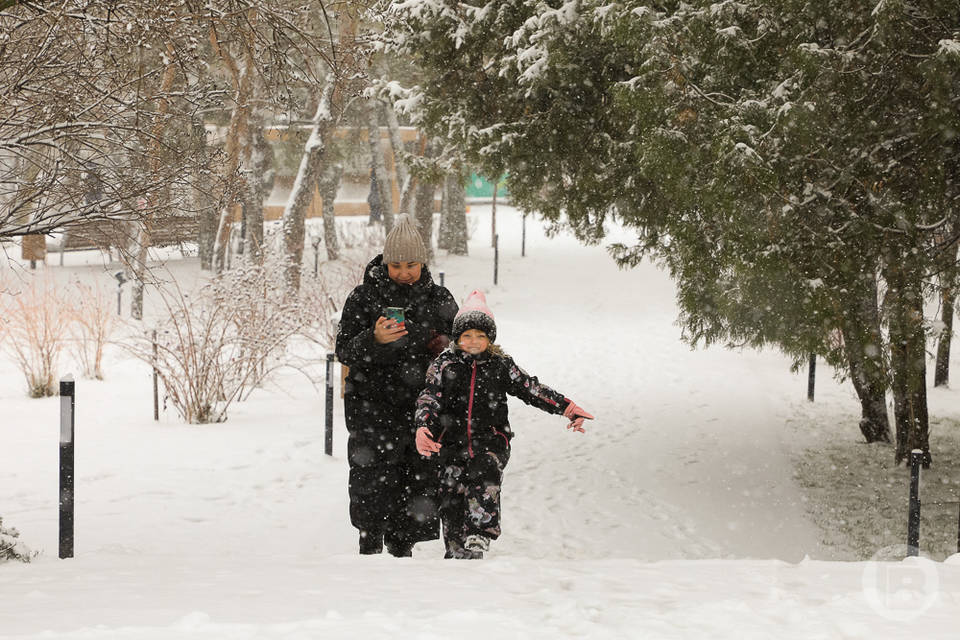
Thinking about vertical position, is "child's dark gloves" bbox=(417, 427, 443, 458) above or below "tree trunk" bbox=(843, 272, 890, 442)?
below

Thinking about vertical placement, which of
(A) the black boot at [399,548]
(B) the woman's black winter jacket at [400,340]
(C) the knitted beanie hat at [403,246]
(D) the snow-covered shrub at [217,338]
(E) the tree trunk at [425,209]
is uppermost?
(E) the tree trunk at [425,209]

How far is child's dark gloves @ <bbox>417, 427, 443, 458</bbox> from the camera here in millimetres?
4805

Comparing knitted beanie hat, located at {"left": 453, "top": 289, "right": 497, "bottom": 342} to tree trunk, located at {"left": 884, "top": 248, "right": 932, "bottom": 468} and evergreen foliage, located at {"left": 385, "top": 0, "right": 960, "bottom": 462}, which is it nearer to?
evergreen foliage, located at {"left": 385, "top": 0, "right": 960, "bottom": 462}

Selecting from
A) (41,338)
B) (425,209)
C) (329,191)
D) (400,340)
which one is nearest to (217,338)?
(41,338)

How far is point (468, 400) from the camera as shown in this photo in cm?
501

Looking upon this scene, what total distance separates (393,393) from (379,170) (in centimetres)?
→ 2190

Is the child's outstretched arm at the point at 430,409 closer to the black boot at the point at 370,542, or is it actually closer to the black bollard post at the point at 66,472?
the black boot at the point at 370,542

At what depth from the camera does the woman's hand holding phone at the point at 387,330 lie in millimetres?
5035

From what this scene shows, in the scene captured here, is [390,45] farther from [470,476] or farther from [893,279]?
[470,476]

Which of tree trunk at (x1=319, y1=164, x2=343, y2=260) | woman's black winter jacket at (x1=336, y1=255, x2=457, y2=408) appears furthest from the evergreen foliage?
tree trunk at (x1=319, y1=164, x2=343, y2=260)

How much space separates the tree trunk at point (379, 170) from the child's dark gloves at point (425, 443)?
1980 centimetres

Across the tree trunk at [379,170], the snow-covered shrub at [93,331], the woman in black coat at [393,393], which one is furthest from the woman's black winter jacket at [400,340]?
the tree trunk at [379,170]

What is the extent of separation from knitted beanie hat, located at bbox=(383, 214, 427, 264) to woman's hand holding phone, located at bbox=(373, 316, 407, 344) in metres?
0.34

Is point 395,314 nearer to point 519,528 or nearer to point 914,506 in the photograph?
point 519,528
